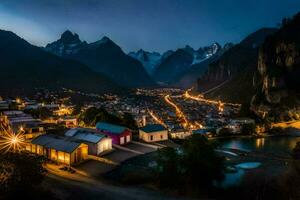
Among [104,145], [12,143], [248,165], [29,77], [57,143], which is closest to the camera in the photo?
[57,143]

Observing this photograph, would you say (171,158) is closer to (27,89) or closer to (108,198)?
(108,198)

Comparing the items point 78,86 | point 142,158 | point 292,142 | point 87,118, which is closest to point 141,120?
point 87,118

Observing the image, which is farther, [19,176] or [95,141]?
[95,141]

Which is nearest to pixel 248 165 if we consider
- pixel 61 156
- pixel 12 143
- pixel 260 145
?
pixel 61 156

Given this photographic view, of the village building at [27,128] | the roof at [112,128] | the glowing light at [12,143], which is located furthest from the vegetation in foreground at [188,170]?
the village building at [27,128]

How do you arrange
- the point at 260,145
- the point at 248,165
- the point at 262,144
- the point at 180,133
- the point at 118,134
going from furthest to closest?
the point at 180,133, the point at 262,144, the point at 260,145, the point at 118,134, the point at 248,165

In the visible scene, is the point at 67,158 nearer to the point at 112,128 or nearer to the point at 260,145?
the point at 112,128

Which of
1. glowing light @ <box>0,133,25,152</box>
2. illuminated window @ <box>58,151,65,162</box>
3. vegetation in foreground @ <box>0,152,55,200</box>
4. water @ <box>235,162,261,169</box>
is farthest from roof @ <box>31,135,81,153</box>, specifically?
water @ <box>235,162,261,169</box>
